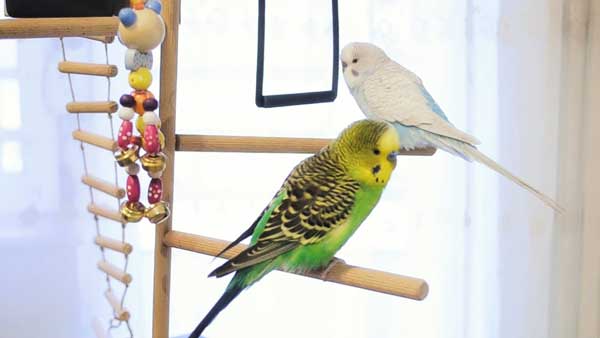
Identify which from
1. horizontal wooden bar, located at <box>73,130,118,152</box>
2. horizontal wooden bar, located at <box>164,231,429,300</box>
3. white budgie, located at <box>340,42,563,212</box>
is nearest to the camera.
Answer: horizontal wooden bar, located at <box>164,231,429,300</box>

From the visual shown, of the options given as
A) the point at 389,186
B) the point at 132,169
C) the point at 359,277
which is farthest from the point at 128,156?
the point at 389,186

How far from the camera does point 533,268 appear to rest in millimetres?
1473

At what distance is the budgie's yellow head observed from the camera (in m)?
0.59

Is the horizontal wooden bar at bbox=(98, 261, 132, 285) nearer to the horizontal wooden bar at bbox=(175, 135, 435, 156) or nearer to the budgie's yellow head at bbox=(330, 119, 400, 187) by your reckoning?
the horizontal wooden bar at bbox=(175, 135, 435, 156)

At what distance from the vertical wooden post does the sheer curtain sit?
462 millimetres

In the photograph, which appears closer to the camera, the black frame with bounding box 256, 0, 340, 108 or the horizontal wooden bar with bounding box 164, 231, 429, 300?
the horizontal wooden bar with bounding box 164, 231, 429, 300

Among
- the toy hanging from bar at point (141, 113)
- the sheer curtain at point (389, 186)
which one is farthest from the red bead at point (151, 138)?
the sheer curtain at point (389, 186)

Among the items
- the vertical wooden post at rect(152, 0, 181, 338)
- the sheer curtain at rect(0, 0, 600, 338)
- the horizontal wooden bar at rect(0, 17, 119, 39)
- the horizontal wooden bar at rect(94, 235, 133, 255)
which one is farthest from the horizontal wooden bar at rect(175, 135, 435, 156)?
the sheer curtain at rect(0, 0, 600, 338)

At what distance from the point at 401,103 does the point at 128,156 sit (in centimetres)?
26

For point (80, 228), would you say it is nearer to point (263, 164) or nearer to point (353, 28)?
point (263, 164)

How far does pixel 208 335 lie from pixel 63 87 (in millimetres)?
543

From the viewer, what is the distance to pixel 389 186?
55.2 inches

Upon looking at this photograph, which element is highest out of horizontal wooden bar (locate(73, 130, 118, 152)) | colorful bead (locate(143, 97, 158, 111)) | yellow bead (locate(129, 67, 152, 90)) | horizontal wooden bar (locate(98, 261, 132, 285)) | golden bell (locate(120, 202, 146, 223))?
yellow bead (locate(129, 67, 152, 90))

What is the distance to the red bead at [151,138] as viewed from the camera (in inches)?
23.7
